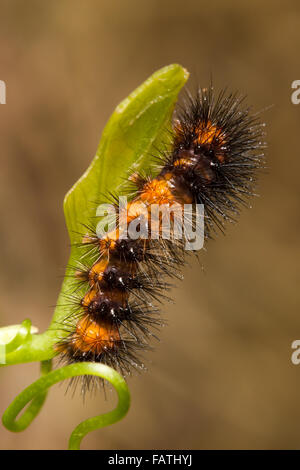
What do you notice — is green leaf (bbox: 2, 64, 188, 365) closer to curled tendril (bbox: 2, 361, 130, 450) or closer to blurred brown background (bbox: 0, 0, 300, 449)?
curled tendril (bbox: 2, 361, 130, 450)

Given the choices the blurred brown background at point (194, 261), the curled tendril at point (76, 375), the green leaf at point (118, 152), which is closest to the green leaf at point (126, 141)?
the green leaf at point (118, 152)

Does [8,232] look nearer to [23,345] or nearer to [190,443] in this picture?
[190,443]

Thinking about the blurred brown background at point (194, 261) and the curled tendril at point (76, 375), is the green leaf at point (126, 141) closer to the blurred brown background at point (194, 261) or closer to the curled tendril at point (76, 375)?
the curled tendril at point (76, 375)

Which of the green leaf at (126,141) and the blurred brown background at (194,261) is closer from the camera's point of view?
the green leaf at (126,141)

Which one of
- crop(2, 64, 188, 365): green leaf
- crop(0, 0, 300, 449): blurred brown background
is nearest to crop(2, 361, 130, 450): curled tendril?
crop(2, 64, 188, 365): green leaf

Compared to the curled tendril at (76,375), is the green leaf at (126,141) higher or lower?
higher

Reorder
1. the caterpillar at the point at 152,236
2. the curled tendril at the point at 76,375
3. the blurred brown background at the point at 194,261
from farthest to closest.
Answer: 1. the blurred brown background at the point at 194,261
2. the caterpillar at the point at 152,236
3. the curled tendril at the point at 76,375

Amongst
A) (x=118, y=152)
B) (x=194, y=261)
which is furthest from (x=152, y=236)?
(x=194, y=261)

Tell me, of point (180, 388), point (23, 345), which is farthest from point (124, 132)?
point (180, 388)
